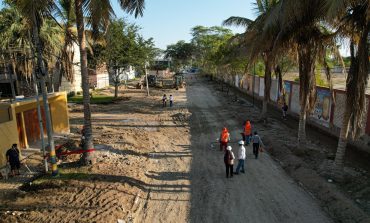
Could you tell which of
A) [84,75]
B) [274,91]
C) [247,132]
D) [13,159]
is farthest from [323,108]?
[13,159]

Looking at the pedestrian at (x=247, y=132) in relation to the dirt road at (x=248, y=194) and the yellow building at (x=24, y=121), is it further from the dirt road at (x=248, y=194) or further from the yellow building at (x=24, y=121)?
the yellow building at (x=24, y=121)

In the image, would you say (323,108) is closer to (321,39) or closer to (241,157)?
(321,39)

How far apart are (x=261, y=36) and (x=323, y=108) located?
9.19 m

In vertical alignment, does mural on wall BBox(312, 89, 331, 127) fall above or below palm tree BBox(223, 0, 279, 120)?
below

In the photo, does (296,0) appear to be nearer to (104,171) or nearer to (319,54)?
(319,54)

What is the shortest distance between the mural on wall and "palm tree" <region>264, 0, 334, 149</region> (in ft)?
15.0

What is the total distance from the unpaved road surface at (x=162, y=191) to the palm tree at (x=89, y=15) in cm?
135

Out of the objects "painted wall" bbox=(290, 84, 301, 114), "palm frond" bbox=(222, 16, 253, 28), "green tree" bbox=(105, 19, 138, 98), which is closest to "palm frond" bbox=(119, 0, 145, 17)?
"palm frond" bbox=(222, 16, 253, 28)

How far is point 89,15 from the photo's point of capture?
492 inches

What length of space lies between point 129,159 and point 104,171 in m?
1.85

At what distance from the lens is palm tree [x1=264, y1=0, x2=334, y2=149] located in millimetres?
11172

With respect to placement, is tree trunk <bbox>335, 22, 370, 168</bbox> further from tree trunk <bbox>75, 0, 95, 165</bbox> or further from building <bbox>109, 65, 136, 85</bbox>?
building <bbox>109, 65, 136, 85</bbox>

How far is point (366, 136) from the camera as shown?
1552 centimetres

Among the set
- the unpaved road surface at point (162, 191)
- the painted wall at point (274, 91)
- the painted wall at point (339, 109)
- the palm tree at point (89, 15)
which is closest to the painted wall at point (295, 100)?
the painted wall at point (274, 91)
